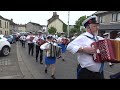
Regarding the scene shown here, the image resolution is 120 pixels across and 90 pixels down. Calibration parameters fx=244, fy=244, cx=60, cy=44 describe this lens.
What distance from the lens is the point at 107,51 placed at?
3.58m

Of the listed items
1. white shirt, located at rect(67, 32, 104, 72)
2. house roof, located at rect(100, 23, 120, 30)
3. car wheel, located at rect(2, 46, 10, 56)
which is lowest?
car wheel, located at rect(2, 46, 10, 56)

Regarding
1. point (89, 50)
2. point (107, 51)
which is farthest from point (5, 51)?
point (107, 51)

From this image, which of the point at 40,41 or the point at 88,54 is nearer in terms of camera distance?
the point at 88,54

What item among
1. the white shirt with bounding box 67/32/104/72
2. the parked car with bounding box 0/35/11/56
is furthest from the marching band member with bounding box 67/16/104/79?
the parked car with bounding box 0/35/11/56

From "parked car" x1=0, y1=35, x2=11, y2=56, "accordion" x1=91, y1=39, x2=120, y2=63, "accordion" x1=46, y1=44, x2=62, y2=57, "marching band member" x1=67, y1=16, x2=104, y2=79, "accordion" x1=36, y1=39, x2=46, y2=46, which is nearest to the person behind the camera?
"accordion" x1=91, y1=39, x2=120, y2=63

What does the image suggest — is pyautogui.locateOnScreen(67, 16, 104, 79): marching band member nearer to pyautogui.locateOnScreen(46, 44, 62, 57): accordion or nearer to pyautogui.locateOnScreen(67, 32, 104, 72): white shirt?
pyautogui.locateOnScreen(67, 32, 104, 72): white shirt

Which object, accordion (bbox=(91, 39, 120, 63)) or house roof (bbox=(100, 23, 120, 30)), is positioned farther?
house roof (bbox=(100, 23, 120, 30))

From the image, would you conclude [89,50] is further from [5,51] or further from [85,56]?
[5,51]

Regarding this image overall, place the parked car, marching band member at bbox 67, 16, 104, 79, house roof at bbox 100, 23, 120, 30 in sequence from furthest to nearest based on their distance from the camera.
Result: house roof at bbox 100, 23, 120, 30
the parked car
marching band member at bbox 67, 16, 104, 79

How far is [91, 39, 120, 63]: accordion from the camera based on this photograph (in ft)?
11.8

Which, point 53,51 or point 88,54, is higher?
point 88,54

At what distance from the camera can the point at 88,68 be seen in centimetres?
375
